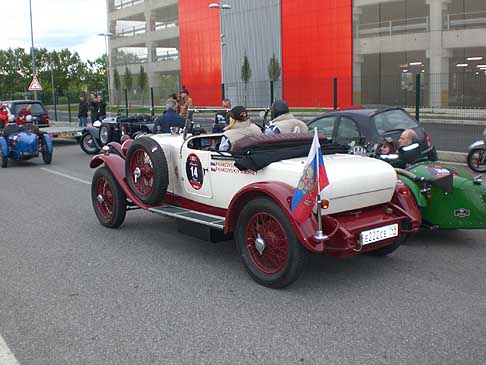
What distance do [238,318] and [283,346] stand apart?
61 cm

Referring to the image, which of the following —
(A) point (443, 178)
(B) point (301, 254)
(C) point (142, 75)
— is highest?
(C) point (142, 75)

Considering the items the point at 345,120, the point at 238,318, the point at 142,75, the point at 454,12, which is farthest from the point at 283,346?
the point at 142,75

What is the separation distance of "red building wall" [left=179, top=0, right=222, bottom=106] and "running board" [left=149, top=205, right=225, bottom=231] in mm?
39800

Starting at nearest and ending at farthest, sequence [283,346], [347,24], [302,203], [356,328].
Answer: [283,346], [356,328], [302,203], [347,24]

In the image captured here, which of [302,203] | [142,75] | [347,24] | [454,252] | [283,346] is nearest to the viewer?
[283,346]

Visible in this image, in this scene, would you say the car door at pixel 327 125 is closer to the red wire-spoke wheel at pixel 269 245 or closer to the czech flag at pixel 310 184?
the red wire-spoke wheel at pixel 269 245

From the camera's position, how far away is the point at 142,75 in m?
54.0

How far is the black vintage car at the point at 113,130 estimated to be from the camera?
15.8 meters

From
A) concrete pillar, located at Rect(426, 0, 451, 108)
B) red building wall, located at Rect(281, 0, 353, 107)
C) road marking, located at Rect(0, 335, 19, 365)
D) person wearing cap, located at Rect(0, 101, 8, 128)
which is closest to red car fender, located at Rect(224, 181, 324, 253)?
road marking, located at Rect(0, 335, 19, 365)

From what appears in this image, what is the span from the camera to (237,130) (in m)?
6.32

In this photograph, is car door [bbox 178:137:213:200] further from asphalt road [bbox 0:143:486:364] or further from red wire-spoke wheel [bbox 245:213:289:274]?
red wire-spoke wheel [bbox 245:213:289:274]

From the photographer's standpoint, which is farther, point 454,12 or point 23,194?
point 454,12

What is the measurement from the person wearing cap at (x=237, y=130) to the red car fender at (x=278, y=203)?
894 millimetres

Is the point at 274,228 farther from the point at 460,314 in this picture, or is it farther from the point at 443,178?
the point at 443,178
